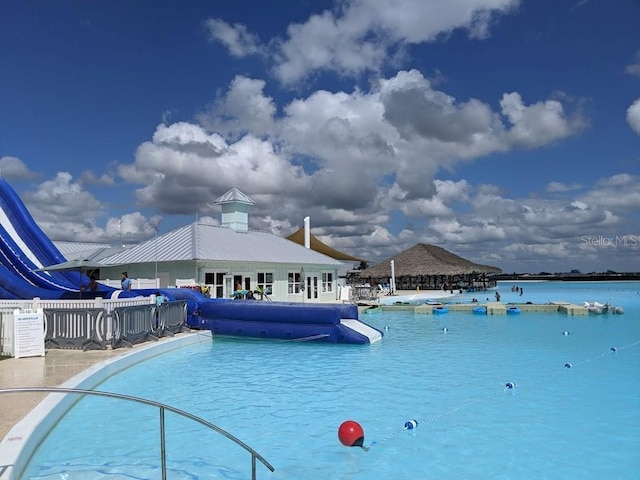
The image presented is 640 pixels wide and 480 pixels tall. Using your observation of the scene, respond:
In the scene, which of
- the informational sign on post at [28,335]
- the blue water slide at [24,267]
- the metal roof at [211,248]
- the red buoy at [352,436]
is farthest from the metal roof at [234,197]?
the red buoy at [352,436]

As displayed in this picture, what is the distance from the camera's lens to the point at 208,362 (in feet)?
40.4

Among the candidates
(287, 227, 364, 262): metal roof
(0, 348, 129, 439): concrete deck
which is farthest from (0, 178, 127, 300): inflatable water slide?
(287, 227, 364, 262): metal roof

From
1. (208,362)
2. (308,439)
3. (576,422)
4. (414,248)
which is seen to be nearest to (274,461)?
(308,439)

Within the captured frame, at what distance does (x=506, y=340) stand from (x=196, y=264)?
43.1ft

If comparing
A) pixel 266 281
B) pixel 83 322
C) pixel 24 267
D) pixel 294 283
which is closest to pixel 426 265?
pixel 294 283

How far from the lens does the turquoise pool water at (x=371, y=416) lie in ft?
19.2

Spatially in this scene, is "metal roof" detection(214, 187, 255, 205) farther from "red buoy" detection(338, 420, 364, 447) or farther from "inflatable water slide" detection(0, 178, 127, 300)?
"red buoy" detection(338, 420, 364, 447)

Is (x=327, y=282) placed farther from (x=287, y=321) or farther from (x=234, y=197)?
(x=287, y=321)

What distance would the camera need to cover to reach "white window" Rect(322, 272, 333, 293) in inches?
1294

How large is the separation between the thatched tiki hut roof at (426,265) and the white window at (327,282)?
20415 mm

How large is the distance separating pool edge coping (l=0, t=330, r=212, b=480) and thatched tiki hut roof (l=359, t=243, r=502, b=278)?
1681 inches

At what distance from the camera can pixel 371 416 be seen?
7809 mm

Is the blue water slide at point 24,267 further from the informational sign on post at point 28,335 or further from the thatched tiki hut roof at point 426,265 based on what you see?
the thatched tiki hut roof at point 426,265

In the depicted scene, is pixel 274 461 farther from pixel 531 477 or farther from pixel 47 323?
pixel 47 323
